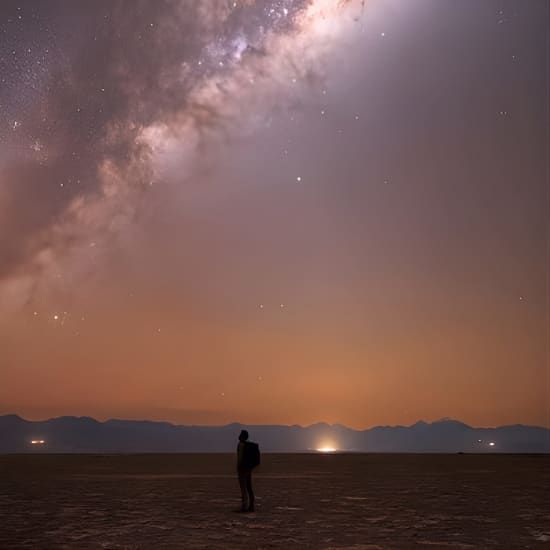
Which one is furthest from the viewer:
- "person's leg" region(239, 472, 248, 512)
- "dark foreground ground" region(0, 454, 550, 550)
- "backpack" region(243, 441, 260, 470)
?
"person's leg" region(239, 472, 248, 512)

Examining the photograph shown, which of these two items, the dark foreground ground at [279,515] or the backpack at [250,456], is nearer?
the dark foreground ground at [279,515]

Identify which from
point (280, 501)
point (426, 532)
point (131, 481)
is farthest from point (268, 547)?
point (131, 481)

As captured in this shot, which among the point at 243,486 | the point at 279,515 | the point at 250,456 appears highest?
the point at 250,456

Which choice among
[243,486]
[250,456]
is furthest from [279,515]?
[250,456]

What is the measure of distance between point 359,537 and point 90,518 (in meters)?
6.61

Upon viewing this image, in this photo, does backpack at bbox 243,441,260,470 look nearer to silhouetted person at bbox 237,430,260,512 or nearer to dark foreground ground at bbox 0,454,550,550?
silhouetted person at bbox 237,430,260,512

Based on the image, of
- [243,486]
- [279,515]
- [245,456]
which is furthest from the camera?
[243,486]

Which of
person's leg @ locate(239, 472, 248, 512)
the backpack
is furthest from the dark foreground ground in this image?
the backpack

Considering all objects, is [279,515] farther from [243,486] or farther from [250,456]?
[250,456]

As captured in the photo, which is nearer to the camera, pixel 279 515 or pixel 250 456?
pixel 250 456

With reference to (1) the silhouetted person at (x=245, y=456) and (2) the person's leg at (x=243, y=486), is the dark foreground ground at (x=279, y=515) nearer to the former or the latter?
(2) the person's leg at (x=243, y=486)

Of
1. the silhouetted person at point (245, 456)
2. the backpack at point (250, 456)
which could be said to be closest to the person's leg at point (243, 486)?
the silhouetted person at point (245, 456)

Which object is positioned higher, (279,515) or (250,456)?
(250,456)

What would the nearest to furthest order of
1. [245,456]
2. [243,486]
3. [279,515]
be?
[245,456] → [279,515] → [243,486]
